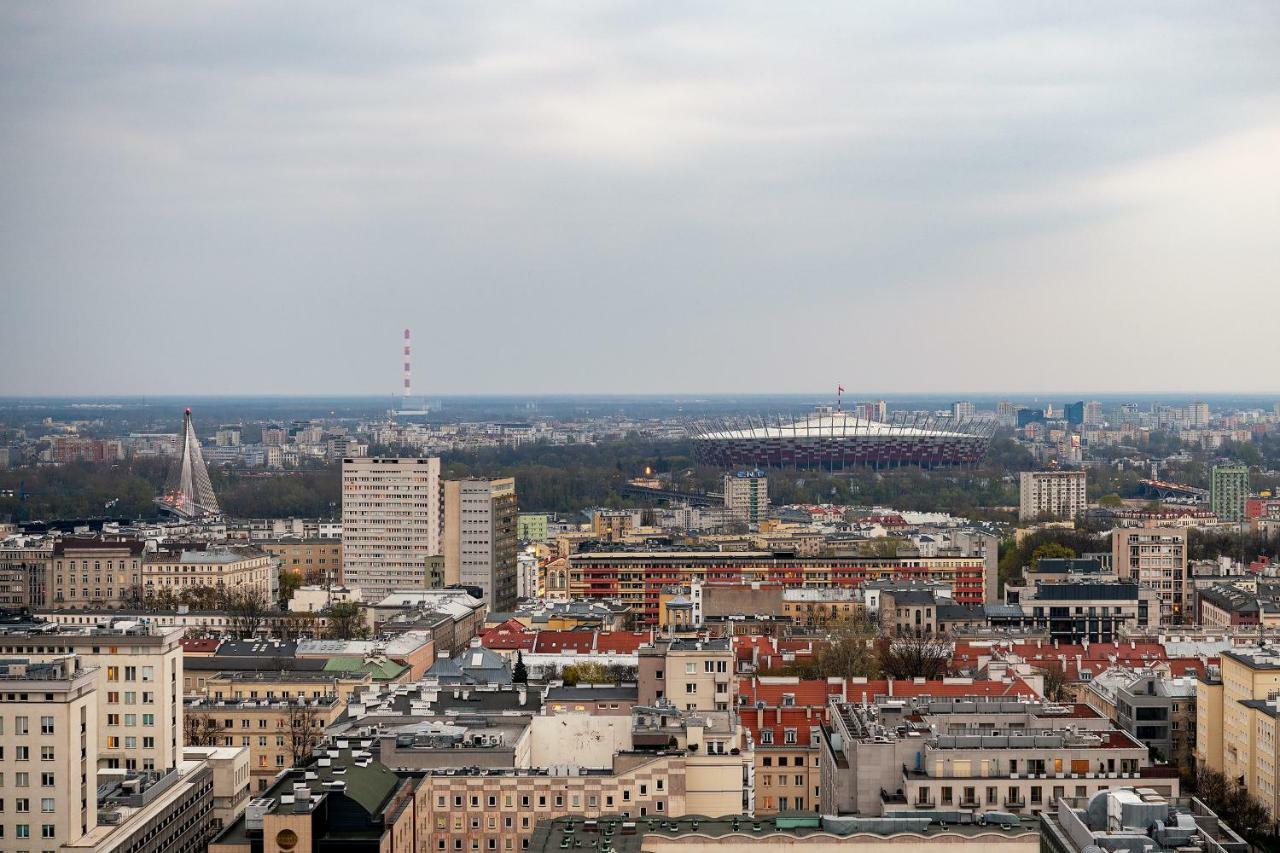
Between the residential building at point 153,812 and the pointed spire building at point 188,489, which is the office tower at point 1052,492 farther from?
the residential building at point 153,812

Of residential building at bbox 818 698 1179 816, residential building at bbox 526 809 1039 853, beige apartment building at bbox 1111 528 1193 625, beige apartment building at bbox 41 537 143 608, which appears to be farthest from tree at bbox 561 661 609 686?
beige apartment building at bbox 1111 528 1193 625

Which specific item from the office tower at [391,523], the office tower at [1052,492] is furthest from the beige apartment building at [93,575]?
the office tower at [1052,492]

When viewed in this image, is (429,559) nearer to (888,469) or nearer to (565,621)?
(565,621)

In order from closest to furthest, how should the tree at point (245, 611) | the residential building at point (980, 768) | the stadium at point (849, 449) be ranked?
the residential building at point (980, 768) → the tree at point (245, 611) → the stadium at point (849, 449)

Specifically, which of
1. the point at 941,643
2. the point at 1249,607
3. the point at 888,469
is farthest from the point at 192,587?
the point at 888,469

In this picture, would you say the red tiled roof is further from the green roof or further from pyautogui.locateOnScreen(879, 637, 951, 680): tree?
pyautogui.locateOnScreen(879, 637, 951, 680): tree
